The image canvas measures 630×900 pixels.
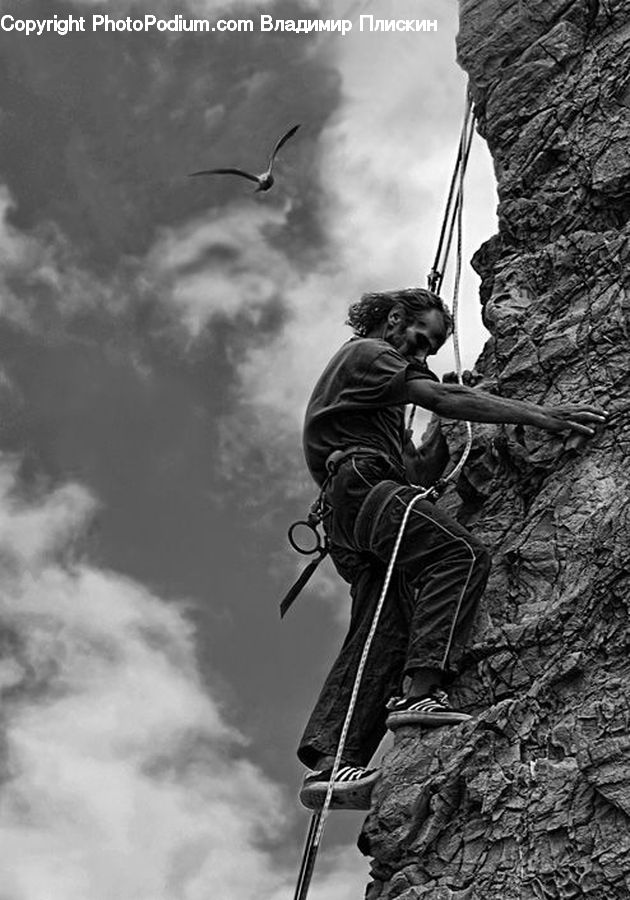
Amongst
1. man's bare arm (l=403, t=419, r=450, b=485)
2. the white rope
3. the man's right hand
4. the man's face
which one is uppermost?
the man's face

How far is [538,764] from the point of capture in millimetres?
6371

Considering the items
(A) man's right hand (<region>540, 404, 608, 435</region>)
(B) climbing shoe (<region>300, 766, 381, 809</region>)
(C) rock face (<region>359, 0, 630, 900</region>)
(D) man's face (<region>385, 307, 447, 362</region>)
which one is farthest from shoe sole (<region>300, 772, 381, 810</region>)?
(D) man's face (<region>385, 307, 447, 362</region>)

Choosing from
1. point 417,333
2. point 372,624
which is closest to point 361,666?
point 372,624

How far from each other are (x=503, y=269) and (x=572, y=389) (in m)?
1.19

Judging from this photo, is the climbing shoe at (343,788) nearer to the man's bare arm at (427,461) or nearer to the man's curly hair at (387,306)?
the man's bare arm at (427,461)

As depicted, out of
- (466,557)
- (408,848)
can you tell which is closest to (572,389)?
(466,557)

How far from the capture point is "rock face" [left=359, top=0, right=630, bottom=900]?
20.5 ft

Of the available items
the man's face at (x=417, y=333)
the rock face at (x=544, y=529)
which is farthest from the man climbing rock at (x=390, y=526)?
the rock face at (x=544, y=529)

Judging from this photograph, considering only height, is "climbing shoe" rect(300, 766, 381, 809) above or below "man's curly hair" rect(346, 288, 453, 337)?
below

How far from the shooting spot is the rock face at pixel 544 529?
624 centimetres

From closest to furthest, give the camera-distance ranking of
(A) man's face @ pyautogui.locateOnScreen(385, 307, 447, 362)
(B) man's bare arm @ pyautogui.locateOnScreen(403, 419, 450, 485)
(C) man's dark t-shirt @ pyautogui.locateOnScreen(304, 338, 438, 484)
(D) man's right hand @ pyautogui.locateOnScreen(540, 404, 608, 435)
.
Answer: (D) man's right hand @ pyautogui.locateOnScreen(540, 404, 608, 435)
(C) man's dark t-shirt @ pyautogui.locateOnScreen(304, 338, 438, 484)
(A) man's face @ pyautogui.locateOnScreen(385, 307, 447, 362)
(B) man's bare arm @ pyautogui.locateOnScreen(403, 419, 450, 485)

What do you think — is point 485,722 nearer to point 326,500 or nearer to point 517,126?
point 326,500

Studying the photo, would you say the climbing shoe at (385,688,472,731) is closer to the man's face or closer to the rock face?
the rock face

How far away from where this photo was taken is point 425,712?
22.9 ft
